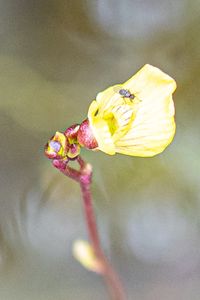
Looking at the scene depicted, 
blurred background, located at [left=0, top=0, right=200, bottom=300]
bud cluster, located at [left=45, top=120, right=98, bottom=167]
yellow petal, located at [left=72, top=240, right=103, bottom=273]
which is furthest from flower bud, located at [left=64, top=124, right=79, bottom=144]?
blurred background, located at [left=0, top=0, right=200, bottom=300]


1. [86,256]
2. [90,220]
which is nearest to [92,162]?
[86,256]

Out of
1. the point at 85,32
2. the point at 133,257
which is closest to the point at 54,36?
the point at 85,32

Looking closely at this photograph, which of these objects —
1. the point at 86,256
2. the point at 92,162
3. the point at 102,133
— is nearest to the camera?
the point at 102,133

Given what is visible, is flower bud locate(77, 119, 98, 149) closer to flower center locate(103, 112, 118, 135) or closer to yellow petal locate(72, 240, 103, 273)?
flower center locate(103, 112, 118, 135)

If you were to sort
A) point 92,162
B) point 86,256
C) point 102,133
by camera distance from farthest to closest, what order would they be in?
1. point 92,162
2. point 86,256
3. point 102,133

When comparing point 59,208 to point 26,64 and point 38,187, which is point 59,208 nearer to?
point 38,187

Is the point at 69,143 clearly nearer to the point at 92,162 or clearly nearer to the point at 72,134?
the point at 72,134

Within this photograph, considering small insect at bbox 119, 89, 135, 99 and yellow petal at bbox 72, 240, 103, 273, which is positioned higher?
small insect at bbox 119, 89, 135, 99
